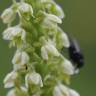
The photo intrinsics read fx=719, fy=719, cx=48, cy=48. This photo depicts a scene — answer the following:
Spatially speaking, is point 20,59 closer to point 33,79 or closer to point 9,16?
point 33,79

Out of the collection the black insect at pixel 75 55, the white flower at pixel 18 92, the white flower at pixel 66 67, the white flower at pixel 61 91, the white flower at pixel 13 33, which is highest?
the white flower at pixel 13 33

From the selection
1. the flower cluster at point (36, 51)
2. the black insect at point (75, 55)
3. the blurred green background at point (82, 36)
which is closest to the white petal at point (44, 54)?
the flower cluster at point (36, 51)

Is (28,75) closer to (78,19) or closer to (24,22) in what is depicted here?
(24,22)

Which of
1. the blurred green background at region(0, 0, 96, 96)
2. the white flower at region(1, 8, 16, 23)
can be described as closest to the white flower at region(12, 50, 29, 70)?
the white flower at region(1, 8, 16, 23)

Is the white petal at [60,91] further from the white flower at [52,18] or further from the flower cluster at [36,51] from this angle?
the white flower at [52,18]

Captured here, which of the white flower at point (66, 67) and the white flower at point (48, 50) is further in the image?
the white flower at point (66, 67)

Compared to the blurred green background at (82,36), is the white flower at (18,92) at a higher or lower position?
higher

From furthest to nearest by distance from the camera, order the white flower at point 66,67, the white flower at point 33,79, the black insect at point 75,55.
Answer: the black insect at point 75,55
the white flower at point 66,67
the white flower at point 33,79
